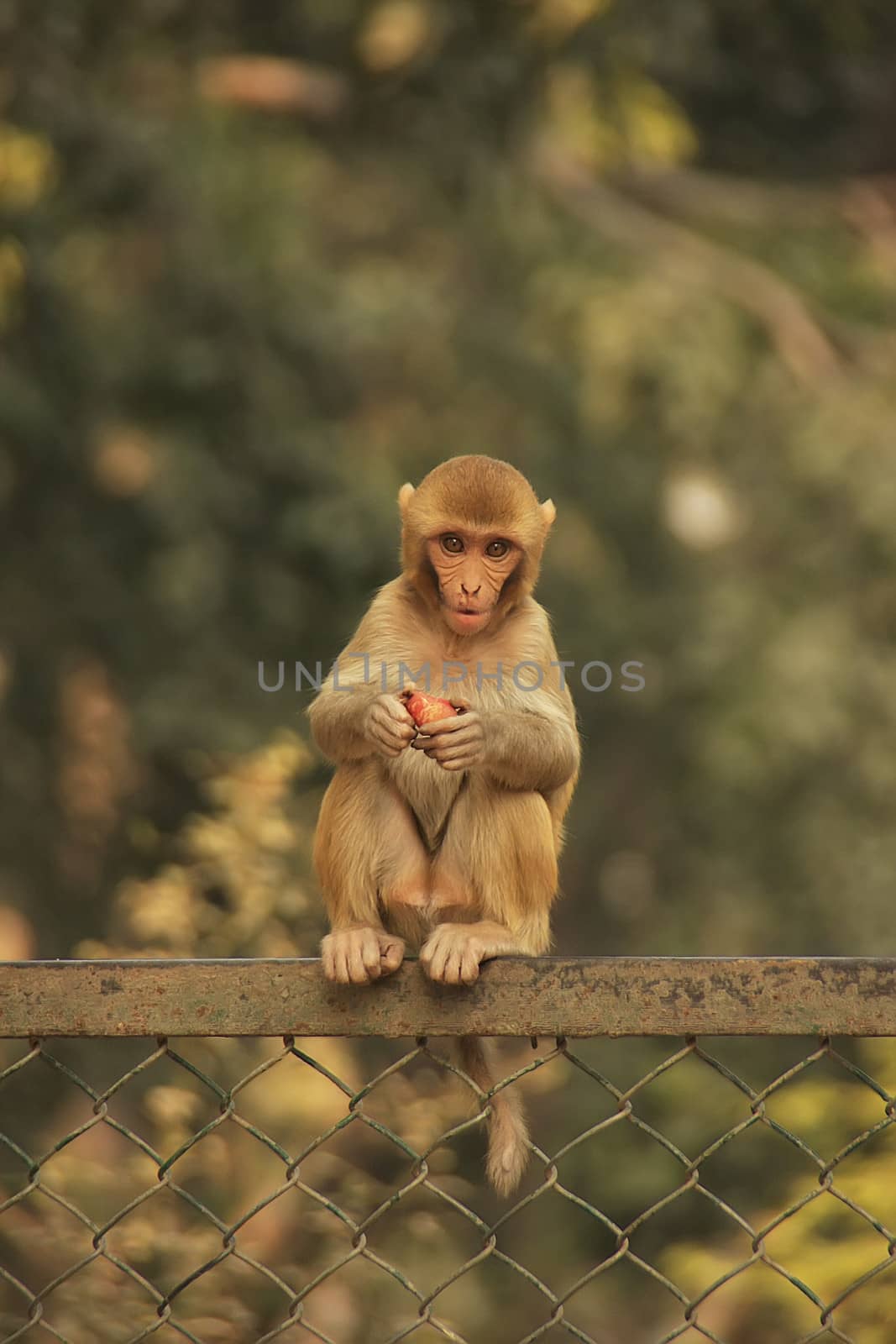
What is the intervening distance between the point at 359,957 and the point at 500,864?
1045 mm

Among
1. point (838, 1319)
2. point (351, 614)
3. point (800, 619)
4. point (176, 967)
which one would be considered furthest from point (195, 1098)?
point (800, 619)

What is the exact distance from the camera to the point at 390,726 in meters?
3.51

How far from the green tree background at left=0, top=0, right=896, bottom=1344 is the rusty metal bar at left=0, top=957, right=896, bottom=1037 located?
551 centimetres

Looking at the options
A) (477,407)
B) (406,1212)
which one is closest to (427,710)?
(406,1212)

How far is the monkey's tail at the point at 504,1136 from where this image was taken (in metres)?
3.15

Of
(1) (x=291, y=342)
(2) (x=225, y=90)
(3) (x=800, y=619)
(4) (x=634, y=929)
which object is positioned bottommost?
(4) (x=634, y=929)

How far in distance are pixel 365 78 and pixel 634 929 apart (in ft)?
21.2

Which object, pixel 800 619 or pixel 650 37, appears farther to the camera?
pixel 800 619

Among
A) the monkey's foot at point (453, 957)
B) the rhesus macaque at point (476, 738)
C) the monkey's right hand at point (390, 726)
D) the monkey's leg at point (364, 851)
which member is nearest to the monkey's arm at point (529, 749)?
the rhesus macaque at point (476, 738)

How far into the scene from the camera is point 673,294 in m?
11.6

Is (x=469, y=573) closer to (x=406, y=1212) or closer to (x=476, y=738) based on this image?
(x=476, y=738)

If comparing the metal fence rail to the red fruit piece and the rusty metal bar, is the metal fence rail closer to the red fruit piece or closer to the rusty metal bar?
the rusty metal bar

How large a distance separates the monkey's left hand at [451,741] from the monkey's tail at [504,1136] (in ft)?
1.81

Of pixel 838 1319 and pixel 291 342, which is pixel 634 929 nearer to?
pixel 291 342
